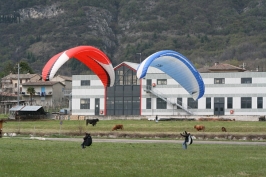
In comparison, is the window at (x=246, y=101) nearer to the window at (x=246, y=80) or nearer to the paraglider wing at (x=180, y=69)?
the window at (x=246, y=80)

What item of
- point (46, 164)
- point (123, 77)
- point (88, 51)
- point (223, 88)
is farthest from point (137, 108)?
point (46, 164)

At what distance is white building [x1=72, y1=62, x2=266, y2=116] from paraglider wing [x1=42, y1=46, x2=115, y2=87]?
48463 millimetres

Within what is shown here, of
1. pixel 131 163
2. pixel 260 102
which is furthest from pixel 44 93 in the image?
pixel 131 163

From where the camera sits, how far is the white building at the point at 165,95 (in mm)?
81938

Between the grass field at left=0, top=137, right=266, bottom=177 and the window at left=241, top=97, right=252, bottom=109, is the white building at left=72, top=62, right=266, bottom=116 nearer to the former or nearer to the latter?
the window at left=241, top=97, right=252, bottom=109

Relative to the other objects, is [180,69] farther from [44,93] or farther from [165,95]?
[44,93]

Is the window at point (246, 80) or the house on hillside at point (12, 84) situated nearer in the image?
the window at point (246, 80)

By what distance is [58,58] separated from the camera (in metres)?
32.6

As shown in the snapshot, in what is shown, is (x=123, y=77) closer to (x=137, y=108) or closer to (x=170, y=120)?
(x=137, y=108)

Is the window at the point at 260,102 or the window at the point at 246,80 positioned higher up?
the window at the point at 246,80

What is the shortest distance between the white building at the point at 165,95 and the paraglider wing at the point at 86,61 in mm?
48463

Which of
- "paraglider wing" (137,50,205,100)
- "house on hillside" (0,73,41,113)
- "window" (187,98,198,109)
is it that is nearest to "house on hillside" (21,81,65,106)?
"house on hillside" (0,73,41,113)

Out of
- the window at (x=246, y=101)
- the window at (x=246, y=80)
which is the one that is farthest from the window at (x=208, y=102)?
the window at (x=246, y=80)

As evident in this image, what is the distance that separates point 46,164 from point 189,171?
5.28 meters
